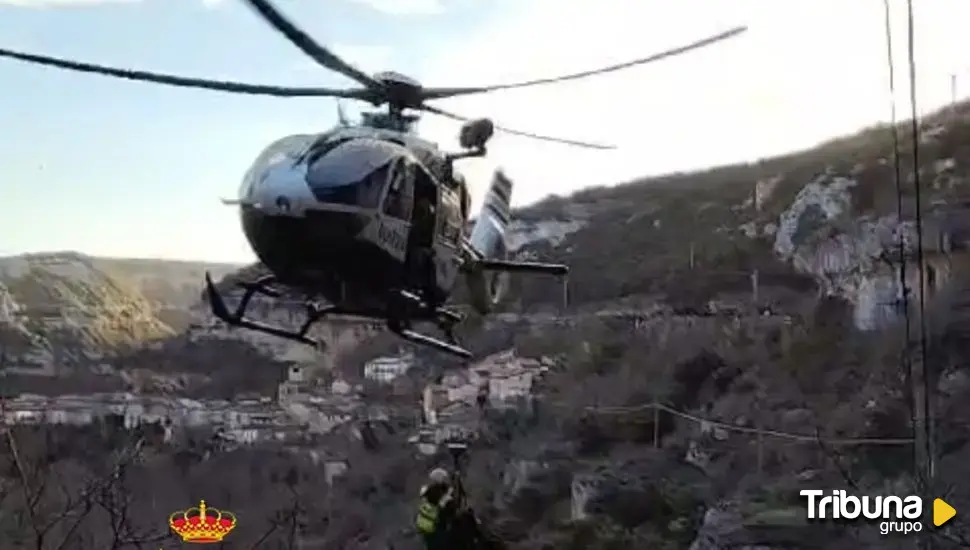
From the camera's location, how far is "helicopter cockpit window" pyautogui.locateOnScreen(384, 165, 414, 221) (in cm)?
352

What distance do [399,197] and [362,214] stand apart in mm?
160

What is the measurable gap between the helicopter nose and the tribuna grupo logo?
14.2 feet

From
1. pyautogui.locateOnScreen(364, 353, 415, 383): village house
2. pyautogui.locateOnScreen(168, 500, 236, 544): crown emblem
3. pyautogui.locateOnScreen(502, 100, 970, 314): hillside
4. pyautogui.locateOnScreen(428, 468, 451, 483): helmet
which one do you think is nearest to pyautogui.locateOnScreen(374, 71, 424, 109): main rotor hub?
pyautogui.locateOnScreen(428, 468, 451, 483): helmet

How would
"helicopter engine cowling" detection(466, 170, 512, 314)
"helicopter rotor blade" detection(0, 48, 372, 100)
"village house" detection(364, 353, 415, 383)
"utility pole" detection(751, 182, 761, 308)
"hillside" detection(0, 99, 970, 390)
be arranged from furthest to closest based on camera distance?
"utility pole" detection(751, 182, 761, 308) → "village house" detection(364, 353, 415, 383) → "hillside" detection(0, 99, 970, 390) → "helicopter engine cowling" detection(466, 170, 512, 314) → "helicopter rotor blade" detection(0, 48, 372, 100)

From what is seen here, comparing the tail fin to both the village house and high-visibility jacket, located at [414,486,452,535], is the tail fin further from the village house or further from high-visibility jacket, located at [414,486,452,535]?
the village house

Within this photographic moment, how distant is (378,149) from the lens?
347cm

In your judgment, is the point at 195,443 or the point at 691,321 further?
the point at 691,321

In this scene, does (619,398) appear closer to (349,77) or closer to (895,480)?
(895,480)

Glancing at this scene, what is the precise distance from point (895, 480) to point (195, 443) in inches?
314

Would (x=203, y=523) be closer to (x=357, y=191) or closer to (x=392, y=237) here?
(x=392, y=237)

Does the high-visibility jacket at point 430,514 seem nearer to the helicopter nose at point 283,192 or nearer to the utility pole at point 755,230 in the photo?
the helicopter nose at point 283,192

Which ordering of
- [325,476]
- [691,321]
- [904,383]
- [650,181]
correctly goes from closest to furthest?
1. [904,383]
2. [325,476]
3. [691,321]
4. [650,181]

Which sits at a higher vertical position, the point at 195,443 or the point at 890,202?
the point at 890,202

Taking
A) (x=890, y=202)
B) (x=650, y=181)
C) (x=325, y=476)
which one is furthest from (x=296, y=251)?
(x=650, y=181)
